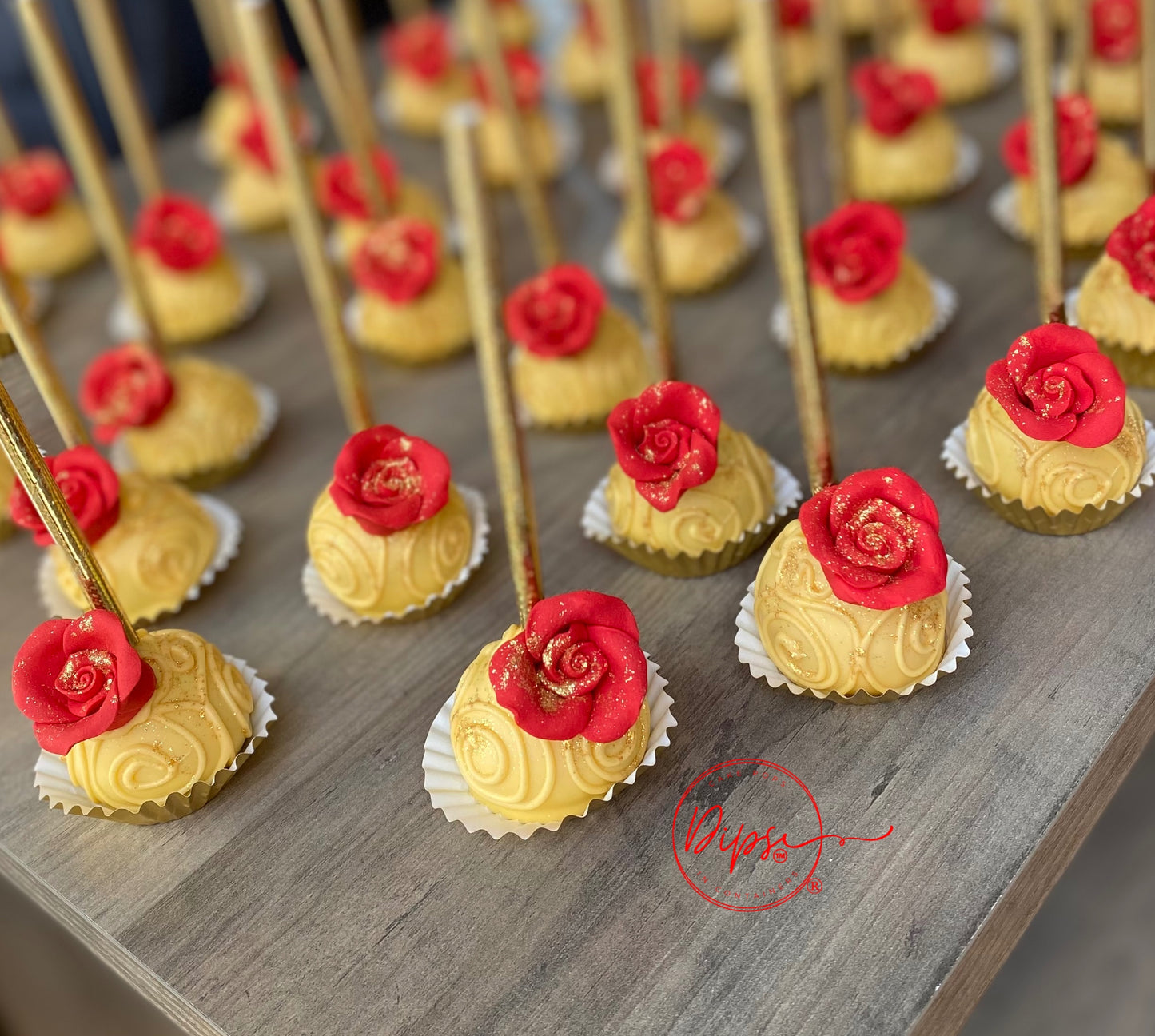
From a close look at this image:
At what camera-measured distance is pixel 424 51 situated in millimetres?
Answer: 2271

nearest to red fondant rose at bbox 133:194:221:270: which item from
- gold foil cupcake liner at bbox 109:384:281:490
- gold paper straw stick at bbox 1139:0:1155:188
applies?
gold foil cupcake liner at bbox 109:384:281:490

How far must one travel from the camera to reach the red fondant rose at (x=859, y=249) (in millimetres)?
1368

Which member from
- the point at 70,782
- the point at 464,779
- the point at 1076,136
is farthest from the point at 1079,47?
the point at 70,782

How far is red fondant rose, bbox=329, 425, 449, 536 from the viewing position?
1.17 m

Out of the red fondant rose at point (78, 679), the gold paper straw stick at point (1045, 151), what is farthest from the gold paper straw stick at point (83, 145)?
the gold paper straw stick at point (1045, 151)

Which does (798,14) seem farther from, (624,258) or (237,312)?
(237,312)

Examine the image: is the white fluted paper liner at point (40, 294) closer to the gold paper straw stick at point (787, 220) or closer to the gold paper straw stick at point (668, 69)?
the gold paper straw stick at point (668, 69)

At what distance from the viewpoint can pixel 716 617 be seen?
1213mm

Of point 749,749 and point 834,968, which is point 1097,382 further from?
point 834,968

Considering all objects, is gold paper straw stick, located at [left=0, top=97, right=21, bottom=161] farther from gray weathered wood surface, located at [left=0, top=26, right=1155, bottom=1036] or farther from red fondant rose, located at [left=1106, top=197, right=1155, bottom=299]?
red fondant rose, located at [left=1106, top=197, right=1155, bottom=299]

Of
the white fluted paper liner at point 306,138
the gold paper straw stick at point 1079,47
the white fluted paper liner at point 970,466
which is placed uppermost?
the gold paper straw stick at point 1079,47

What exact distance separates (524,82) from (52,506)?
1337 millimetres

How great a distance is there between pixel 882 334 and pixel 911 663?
0.52 m

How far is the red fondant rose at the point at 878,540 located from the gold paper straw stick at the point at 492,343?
0.24 m
